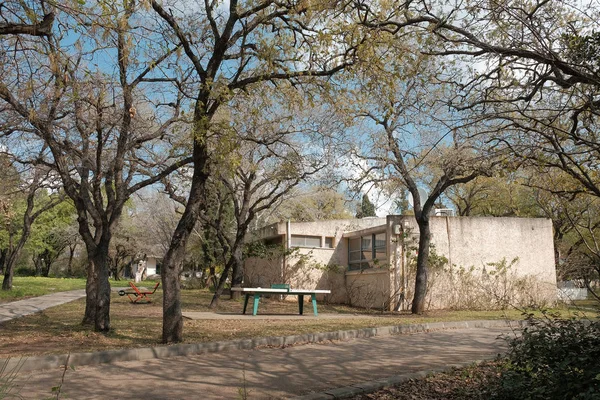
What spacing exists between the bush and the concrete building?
1203 centimetres

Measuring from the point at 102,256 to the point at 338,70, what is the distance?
6.34 m

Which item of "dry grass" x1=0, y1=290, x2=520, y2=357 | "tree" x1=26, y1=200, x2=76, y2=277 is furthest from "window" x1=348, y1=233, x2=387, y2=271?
"tree" x1=26, y1=200, x2=76, y2=277

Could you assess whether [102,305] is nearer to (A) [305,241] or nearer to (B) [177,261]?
(B) [177,261]

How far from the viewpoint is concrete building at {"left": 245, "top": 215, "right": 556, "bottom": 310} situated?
18.2 meters

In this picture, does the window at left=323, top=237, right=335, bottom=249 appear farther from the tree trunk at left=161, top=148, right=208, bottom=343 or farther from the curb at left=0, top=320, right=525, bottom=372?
Answer: the tree trunk at left=161, top=148, right=208, bottom=343

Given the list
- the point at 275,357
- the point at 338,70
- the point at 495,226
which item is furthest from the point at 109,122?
the point at 495,226

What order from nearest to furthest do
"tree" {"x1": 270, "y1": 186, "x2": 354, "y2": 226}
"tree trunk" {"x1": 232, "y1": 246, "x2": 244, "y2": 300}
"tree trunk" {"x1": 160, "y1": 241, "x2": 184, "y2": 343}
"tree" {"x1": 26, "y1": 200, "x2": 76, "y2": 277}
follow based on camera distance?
1. "tree trunk" {"x1": 160, "y1": 241, "x2": 184, "y2": 343}
2. "tree trunk" {"x1": 232, "y1": 246, "x2": 244, "y2": 300}
3. "tree" {"x1": 270, "y1": 186, "x2": 354, "y2": 226}
4. "tree" {"x1": 26, "y1": 200, "x2": 76, "y2": 277}

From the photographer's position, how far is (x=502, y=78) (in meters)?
6.88

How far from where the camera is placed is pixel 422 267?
16.7 metres

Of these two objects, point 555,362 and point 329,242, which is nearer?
point 555,362

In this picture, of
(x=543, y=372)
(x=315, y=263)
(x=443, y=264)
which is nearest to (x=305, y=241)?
(x=315, y=263)

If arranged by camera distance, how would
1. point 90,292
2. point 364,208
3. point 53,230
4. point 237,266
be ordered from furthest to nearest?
point 53,230, point 364,208, point 237,266, point 90,292

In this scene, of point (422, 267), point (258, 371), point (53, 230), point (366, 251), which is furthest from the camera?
point (53, 230)

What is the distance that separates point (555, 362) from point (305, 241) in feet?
59.6
